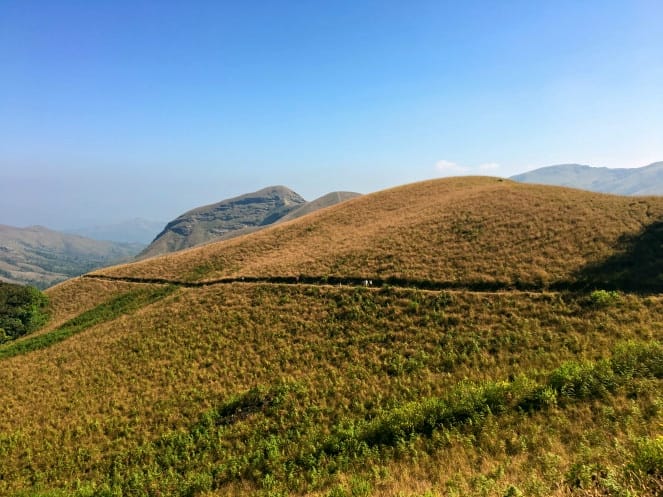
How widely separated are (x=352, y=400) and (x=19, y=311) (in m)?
52.9

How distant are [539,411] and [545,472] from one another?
5150 millimetres

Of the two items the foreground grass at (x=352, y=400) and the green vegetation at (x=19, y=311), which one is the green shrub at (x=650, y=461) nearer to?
the foreground grass at (x=352, y=400)

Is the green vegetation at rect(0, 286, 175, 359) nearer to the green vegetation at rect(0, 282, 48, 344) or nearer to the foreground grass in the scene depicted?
the green vegetation at rect(0, 282, 48, 344)

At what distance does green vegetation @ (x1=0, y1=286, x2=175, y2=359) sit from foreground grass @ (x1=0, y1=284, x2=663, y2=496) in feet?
13.2

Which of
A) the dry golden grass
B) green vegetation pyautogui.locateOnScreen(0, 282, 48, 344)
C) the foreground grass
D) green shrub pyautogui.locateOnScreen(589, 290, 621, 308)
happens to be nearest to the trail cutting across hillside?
the foreground grass

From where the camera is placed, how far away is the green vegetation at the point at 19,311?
46000 mm

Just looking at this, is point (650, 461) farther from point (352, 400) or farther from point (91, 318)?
point (91, 318)

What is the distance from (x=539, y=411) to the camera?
14430 millimetres

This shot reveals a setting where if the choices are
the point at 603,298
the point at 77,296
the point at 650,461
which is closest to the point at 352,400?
the point at 650,461

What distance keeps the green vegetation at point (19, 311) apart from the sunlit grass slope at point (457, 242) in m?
11.6

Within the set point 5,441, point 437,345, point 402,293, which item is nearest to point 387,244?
point 402,293

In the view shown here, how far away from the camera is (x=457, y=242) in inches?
1586

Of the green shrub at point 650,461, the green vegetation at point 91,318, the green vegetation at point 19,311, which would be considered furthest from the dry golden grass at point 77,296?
the green shrub at point 650,461

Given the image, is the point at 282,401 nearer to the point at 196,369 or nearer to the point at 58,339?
the point at 196,369
